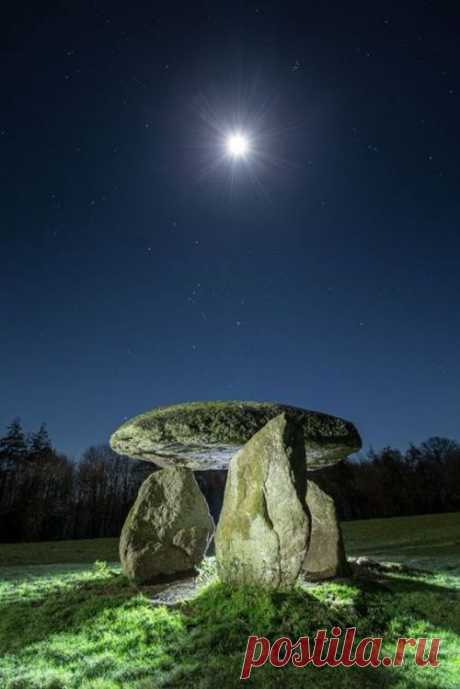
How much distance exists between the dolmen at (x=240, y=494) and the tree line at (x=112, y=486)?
35.7 meters

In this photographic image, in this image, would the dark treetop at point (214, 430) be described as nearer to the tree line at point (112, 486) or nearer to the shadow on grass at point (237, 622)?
the shadow on grass at point (237, 622)

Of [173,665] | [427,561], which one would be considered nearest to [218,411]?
[173,665]

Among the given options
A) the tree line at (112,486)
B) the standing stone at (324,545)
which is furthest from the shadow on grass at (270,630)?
the tree line at (112,486)

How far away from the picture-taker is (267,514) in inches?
282

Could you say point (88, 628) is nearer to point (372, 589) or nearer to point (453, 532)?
point (372, 589)

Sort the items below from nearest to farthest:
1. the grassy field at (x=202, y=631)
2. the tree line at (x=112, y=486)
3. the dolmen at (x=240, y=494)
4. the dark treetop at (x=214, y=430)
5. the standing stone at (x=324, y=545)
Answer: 1. the grassy field at (x=202, y=631)
2. the dolmen at (x=240, y=494)
3. the dark treetop at (x=214, y=430)
4. the standing stone at (x=324, y=545)
5. the tree line at (x=112, y=486)

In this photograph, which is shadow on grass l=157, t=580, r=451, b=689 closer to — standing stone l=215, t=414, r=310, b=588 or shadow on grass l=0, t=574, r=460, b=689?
shadow on grass l=0, t=574, r=460, b=689

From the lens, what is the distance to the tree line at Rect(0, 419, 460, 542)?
4146 centimetres

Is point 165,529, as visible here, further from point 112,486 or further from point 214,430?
point 112,486

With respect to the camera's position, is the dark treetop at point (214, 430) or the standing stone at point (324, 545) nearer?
the dark treetop at point (214, 430)

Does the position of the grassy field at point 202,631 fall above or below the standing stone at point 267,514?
below

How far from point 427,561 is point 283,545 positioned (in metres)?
13.3

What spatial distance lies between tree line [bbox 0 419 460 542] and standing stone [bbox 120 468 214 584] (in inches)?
1401

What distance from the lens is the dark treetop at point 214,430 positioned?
27.4 ft
